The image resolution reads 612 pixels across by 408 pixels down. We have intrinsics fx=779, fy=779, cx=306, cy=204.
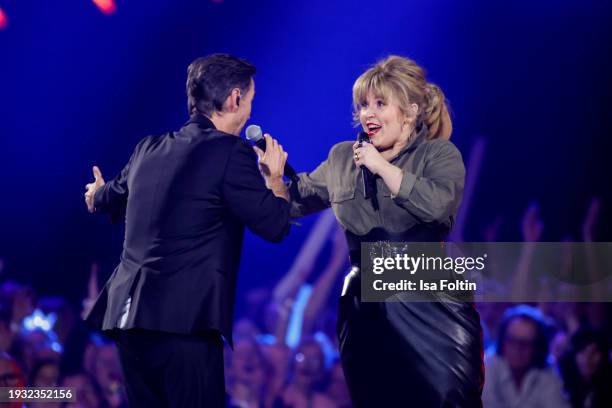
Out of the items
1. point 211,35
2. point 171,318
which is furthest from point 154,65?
point 171,318

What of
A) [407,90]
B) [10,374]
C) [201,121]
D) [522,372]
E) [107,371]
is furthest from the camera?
[107,371]

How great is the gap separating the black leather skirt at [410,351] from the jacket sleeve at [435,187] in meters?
0.12

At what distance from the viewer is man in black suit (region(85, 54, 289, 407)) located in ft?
6.39

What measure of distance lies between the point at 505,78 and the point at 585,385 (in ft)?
5.45

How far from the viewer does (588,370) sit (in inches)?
154

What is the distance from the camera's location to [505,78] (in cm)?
426

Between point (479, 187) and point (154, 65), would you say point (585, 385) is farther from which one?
point (154, 65)

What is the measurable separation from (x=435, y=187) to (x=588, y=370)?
220cm

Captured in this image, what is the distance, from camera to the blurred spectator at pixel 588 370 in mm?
3838

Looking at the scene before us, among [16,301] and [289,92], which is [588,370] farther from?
[16,301]

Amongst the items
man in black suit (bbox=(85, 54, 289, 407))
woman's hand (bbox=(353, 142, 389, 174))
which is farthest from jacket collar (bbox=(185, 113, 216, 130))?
woman's hand (bbox=(353, 142, 389, 174))

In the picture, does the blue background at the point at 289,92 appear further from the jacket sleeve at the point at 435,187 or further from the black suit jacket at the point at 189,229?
the black suit jacket at the point at 189,229

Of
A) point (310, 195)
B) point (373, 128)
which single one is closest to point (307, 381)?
point (310, 195)

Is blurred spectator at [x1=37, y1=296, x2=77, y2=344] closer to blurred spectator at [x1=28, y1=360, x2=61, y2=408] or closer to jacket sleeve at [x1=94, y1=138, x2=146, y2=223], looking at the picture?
blurred spectator at [x1=28, y1=360, x2=61, y2=408]
